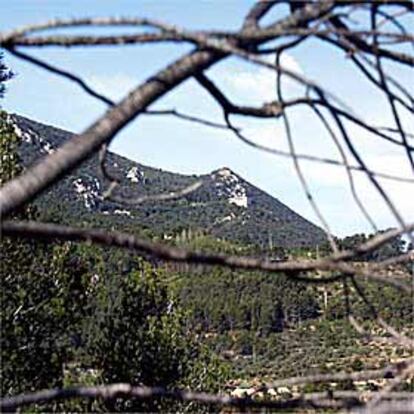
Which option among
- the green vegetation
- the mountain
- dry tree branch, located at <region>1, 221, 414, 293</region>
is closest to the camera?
dry tree branch, located at <region>1, 221, 414, 293</region>

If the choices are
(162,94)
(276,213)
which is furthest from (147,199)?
(276,213)

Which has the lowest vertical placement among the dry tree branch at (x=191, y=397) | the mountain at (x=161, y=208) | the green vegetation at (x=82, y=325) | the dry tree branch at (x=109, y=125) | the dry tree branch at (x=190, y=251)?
the dry tree branch at (x=191, y=397)

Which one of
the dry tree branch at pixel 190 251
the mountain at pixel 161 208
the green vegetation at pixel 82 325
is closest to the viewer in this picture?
the dry tree branch at pixel 190 251

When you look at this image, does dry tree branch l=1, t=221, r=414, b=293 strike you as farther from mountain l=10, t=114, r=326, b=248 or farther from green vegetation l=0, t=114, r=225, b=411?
mountain l=10, t=114, r=326, b=248

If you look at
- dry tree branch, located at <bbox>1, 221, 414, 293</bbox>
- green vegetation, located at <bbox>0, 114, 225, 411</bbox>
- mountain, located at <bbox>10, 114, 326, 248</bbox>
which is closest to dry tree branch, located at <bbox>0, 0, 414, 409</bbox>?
dry tree branch, located at <bbox>1, 221, 414, 293</bbox>

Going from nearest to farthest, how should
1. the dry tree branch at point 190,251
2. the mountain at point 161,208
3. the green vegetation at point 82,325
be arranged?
the dry tree branch at point 190,251 → the green vegetation at point 82,325 → the mountain at point 161,208

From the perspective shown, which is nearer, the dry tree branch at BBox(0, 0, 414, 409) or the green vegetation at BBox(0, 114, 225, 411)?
the dry tree branch at BBox(0, 0, 414, 409)

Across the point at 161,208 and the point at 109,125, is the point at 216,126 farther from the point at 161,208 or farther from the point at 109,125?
the point at 161,208

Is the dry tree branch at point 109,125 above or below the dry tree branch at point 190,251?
above

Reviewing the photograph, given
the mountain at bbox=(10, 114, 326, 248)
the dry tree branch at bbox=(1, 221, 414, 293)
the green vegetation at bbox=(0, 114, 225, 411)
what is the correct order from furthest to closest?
the mountain at bbox=(10, 114, 326, 248) < the green vegetation at bbox=(0, 114, 225, 411) < the dry tree branch at bbox=(1, 221, 414, 293)

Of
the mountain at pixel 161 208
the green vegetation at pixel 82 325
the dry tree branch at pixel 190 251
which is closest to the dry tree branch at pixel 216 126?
the dry tree branch at pixel 190 251

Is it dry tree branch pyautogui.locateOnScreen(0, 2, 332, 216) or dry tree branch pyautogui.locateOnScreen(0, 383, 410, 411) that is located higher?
dry tree branch pyautogui.locateOnScreen(0, 2, 332, 216)

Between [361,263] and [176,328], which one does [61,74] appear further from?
[176,328]

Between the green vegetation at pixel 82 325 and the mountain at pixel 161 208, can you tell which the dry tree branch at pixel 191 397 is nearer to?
the green vegetation at pixel 82 325
